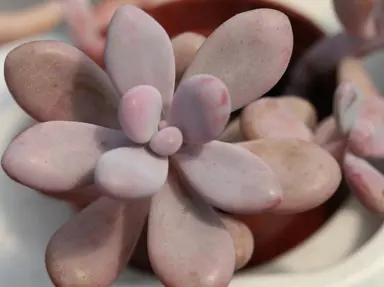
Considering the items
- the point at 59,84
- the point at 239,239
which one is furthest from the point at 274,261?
the point at 59,84

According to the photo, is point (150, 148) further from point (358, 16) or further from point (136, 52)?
point (358, 16)

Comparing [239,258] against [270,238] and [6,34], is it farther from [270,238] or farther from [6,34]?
[6,34]

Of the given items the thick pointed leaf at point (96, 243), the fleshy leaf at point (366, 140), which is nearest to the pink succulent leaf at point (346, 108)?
the fleshy leaf at point (366, 140)

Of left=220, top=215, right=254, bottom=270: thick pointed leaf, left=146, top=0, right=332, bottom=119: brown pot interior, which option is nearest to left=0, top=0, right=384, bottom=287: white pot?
left=220, top=215, right=254, bottom=270: thick pointed leaf

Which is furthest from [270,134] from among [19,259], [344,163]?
[19,259]

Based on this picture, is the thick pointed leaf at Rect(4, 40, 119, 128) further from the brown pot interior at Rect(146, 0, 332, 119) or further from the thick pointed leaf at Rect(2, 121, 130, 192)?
the brown pot interior at Rect(146, 0, 332, 119)

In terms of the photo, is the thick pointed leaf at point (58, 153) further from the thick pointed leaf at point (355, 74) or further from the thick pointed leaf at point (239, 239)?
the thick pointed leaf at point (355, 74)
